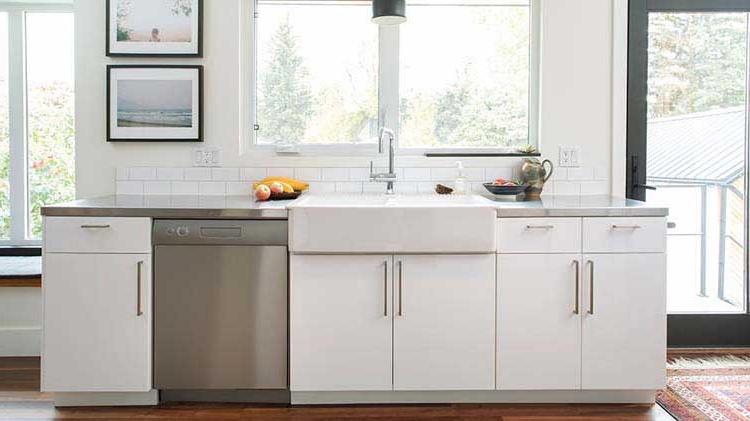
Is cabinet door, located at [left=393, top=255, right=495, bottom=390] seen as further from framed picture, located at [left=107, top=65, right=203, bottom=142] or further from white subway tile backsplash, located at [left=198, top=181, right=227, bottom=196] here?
framed picture, located at [left=107, top=65, right=203, bottom=142]

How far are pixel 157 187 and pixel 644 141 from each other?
262 centimetres

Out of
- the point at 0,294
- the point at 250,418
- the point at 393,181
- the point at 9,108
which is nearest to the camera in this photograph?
the point at 250,418

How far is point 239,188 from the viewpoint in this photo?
3.62m

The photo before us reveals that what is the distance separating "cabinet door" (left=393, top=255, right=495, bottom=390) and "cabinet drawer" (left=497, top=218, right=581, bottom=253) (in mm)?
104

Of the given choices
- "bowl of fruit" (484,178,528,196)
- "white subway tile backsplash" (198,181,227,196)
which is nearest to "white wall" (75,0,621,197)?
"white subway tile backsplash" (198,181,227,196)

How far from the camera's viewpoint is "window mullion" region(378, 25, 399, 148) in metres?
3.67

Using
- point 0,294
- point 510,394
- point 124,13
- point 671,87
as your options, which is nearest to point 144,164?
point 124,13

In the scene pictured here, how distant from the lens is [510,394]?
10.00ft

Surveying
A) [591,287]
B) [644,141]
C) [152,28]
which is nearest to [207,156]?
[152,28]

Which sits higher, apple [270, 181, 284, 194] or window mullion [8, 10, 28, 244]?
window mullion [8, 10, 28, 244]

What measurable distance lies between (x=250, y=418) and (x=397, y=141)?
163 centimetres

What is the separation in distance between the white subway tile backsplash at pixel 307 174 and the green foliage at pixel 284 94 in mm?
203

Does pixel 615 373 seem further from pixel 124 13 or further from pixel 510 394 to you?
pixel 124 13

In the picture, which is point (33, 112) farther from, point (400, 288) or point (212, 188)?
point (400, 288)
